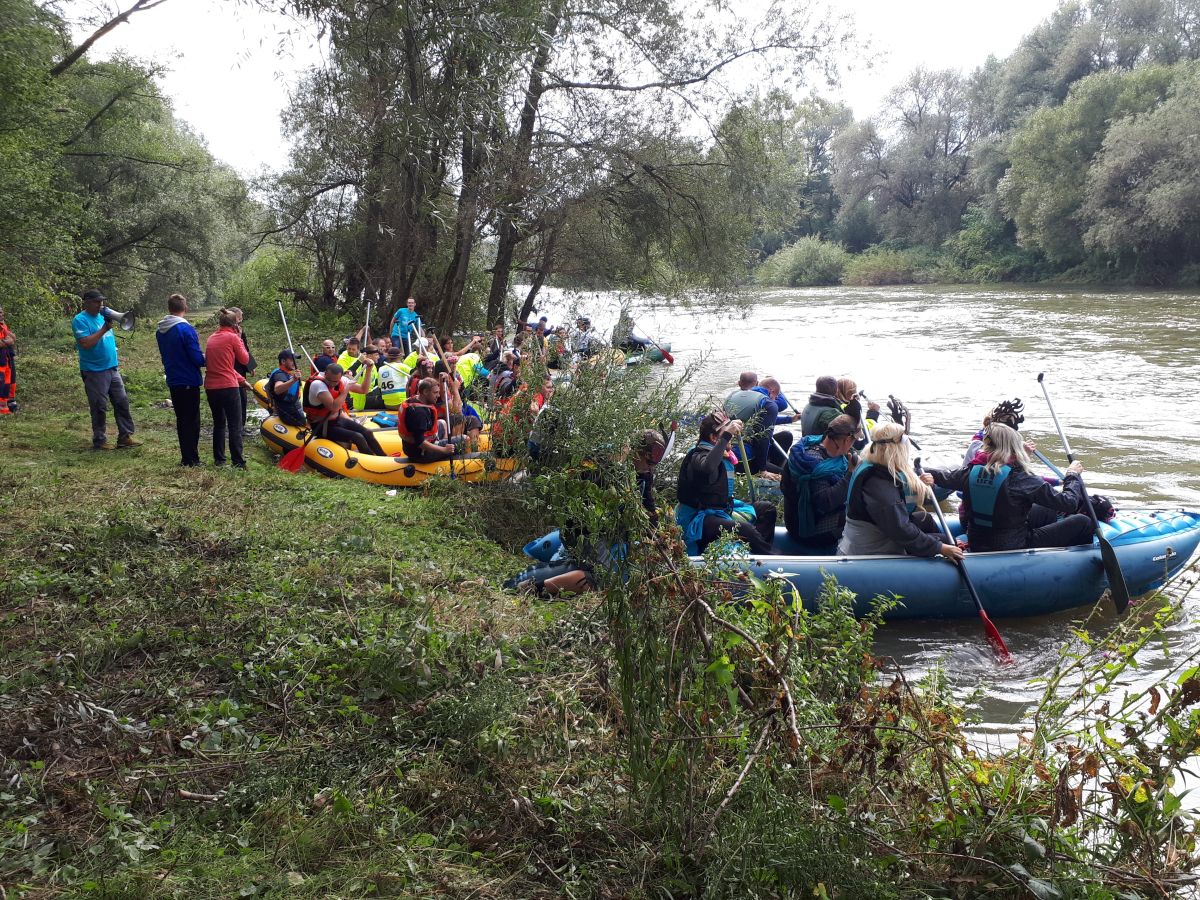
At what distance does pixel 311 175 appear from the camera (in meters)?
19.8

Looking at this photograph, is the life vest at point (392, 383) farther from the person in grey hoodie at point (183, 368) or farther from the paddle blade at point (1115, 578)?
the paddle blade at point (1115, 578)

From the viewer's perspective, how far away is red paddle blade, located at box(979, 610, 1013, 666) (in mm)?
6242

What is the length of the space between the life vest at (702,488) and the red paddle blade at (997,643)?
1.88 metres

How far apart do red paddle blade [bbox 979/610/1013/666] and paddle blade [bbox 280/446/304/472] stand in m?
6.23

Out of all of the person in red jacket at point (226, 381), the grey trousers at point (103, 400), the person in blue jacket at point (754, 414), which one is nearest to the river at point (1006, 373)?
the person in blue jacket at point (754, 414)

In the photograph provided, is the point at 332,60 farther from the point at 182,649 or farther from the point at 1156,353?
the point at 1156,353

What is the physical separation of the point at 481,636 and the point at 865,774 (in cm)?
205

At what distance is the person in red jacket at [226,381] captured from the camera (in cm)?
837

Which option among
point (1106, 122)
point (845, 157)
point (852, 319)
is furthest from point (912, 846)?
point (845, 157)

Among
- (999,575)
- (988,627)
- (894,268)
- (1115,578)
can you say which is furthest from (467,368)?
(894,268)

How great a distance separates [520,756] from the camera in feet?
12.0

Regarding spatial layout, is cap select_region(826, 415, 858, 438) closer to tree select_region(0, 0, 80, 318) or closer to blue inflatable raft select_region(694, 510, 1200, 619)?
blue inflatable raft select_region(694, 510, 1200, 619)

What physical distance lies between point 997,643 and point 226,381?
6530 mm

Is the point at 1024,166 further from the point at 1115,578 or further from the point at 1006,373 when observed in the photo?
the point at 1115,578
